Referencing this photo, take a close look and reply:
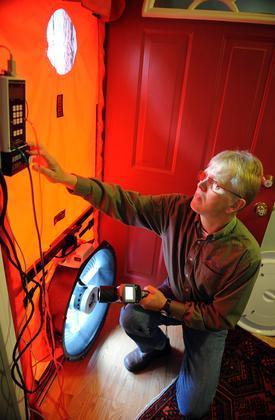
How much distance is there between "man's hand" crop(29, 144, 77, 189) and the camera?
0.90 m

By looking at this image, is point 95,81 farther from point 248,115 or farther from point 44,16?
point 248,115

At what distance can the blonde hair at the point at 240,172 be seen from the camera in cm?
98

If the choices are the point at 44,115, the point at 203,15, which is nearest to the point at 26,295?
the point at 44,115

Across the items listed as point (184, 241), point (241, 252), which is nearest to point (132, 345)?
point (184, 241)

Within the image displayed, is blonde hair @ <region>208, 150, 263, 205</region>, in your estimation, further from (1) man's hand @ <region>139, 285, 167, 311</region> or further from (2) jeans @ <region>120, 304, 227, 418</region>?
(2) jeans @ <region>120, 304, 227, 418</region>

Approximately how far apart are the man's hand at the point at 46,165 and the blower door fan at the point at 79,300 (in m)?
0.42

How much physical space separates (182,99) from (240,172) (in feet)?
2.16

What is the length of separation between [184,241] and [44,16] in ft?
3.04

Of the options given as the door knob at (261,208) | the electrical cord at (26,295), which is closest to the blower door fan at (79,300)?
the electrical cord at (26,295)

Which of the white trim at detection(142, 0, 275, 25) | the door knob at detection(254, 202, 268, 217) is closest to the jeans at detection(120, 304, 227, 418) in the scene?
the door knob at detection(254, 202, 268, 217)

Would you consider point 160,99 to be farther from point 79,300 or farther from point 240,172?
point 79,300

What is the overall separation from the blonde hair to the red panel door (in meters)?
0.52

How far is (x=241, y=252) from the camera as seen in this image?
3.56 feet

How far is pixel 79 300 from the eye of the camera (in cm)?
130
